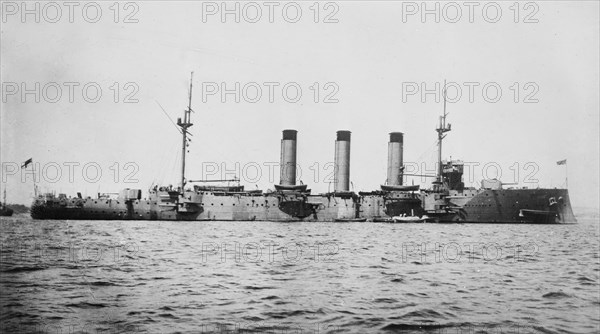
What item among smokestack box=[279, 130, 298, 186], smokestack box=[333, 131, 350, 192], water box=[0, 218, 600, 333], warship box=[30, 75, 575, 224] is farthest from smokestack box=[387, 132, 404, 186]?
water box=[0, 218, 600, 333]

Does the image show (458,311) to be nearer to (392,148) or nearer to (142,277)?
(142,277)

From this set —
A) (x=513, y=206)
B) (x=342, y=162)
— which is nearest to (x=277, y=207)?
(x=342, y=162)

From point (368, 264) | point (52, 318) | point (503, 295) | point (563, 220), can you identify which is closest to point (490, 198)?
point (563, 220)

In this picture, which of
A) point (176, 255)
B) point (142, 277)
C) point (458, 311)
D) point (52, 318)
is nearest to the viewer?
point (52, 318)

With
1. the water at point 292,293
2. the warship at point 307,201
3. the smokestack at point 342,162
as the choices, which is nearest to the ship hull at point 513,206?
the warship at point 307,201

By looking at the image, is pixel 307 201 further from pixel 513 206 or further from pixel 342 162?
pixel 513 206

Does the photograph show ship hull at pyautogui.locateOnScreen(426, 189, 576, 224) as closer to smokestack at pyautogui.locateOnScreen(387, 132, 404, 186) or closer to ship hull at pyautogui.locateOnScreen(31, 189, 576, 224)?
ship hull at pyautogui.locateOnScreen(31, 189, 576, 224)

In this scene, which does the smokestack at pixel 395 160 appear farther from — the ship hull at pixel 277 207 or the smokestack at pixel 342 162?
the smokestack at pixel 342 162

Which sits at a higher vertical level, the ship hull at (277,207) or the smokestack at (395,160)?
the smokestack at (395,160)
